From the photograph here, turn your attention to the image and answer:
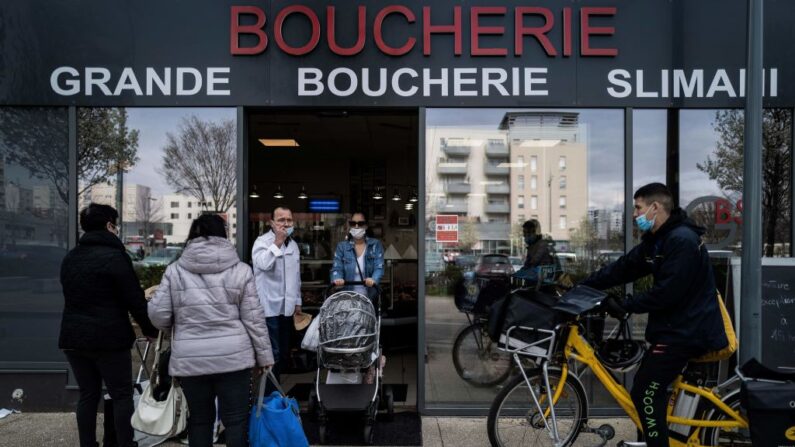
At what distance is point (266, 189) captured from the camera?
13.4 m

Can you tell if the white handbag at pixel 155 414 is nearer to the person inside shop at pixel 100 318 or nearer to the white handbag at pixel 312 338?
the person inside shop at pixel 100 318

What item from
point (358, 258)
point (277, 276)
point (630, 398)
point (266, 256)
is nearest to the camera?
point (630, 398)

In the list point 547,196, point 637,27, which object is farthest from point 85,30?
point 637,27

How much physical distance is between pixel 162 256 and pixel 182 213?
18.4 inches

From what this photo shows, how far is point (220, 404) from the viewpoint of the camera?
3492mm

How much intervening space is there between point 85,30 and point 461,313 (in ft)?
14.5

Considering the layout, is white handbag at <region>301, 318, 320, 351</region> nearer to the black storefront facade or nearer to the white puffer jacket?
the black storefront facade

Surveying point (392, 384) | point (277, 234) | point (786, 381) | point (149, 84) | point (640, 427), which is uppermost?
point (149, 84)

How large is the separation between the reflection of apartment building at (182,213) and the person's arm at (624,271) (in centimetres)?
339

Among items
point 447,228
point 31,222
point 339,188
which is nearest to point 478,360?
point 447,228

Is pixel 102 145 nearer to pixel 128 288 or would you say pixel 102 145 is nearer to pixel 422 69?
pixel 128 288

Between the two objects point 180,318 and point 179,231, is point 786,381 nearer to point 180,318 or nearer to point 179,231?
point 180,318

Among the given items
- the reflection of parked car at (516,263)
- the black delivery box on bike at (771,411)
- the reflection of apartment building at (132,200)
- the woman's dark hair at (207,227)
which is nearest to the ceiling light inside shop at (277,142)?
the reflection of apartment building at (132,200)

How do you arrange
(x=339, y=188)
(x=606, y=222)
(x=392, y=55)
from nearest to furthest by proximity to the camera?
1. (x=392, y=55)
2. (x=606, y=222)
3. (x=339, y=188)
